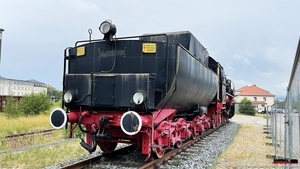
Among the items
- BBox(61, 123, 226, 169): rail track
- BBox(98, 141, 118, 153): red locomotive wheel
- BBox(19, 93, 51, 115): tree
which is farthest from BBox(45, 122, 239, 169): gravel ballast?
BBox(19, 93, 51, 115): tree

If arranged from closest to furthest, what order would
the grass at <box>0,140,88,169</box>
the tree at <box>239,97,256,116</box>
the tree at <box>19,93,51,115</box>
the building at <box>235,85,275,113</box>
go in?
the grass at <box>0,140,88,169</box>, the tree at <box>19,93,51,115</box>, the tree at <box>239,97,256,116</box>, the building at <box>235,85,275,113</box>

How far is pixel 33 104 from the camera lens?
20438 millimetres

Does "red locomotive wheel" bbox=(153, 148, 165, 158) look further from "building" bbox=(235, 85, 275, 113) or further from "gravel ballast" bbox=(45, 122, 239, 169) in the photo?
"building" bbox=(235, 85, 275, 113)

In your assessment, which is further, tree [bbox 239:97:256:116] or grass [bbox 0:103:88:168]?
tree [bbox 239:97:256:116]

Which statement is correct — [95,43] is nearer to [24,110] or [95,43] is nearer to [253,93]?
[24,110]

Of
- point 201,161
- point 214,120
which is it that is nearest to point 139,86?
point 201,161

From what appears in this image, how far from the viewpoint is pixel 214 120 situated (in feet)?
46.0

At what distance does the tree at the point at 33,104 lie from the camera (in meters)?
20.0

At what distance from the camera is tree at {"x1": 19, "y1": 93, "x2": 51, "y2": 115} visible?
788 inches

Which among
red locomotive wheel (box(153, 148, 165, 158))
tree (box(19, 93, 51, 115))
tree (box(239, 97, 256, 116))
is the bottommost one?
tree (box(239, 97, 256, 116))

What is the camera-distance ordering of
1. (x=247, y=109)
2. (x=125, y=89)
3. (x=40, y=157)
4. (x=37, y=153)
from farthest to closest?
(x=247, y=109) < (x=37, y=153) < (x=40, y=157) < (x=125, y=89)

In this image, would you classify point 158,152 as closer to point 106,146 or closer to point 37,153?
point 106,146

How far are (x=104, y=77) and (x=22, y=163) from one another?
3.02 m

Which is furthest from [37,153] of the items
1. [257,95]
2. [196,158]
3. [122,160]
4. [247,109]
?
[257,95]
